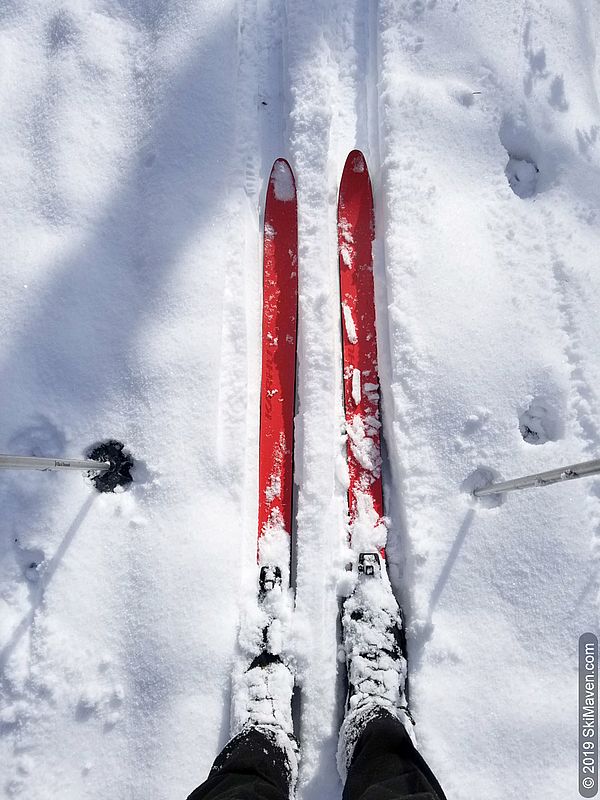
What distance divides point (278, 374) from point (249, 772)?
1.36 m

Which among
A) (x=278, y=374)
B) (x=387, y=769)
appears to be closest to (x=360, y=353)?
(x=278, y=374)

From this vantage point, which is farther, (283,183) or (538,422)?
(283,183)

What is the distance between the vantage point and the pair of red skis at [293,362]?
6.77ft

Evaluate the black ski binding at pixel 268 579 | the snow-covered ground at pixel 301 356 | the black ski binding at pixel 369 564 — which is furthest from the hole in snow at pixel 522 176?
the black ski binding at pixel 268 579

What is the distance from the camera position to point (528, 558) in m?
1.97

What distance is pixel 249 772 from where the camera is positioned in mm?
1528

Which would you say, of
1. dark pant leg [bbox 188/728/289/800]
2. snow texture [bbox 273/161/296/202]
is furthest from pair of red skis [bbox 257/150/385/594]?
dark pant leg [bbox 188/728/289/800]

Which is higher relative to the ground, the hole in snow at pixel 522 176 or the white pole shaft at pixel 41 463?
the hole in snow at pixel 522 176

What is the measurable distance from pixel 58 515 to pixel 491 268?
2001mm

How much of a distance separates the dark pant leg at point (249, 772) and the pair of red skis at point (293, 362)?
49cm

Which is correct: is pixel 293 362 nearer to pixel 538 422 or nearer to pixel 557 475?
pixel 538 422

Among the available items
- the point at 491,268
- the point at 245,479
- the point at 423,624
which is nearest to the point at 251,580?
the point at 245,479

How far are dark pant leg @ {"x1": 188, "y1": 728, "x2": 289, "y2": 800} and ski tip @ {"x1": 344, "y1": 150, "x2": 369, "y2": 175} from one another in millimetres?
2191

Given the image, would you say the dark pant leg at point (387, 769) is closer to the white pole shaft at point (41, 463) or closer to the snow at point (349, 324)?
the white pole shaft at point (41, 463)
